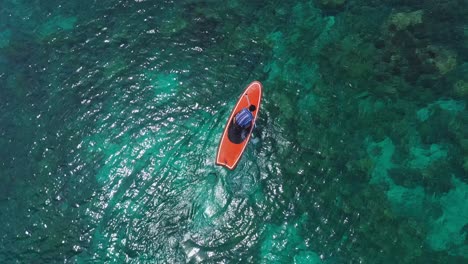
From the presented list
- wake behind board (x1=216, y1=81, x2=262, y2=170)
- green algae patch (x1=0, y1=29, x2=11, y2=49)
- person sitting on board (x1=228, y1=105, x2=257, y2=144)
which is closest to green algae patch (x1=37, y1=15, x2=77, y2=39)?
green algae patch (x1=0, y1=29, x2=11, y2=49)

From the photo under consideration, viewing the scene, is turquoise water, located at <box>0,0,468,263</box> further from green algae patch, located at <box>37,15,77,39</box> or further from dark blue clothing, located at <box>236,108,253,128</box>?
dark blue clothing, located at <box>236,108,253,128</box>

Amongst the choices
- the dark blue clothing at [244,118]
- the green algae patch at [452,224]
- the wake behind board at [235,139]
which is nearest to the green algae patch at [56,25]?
the wake behind board at [235,139]

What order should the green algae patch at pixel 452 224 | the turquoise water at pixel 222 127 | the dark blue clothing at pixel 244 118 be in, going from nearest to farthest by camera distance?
the green algae patch at pixel 452 224 → the turquoise water at pixel 222 127 → the dark blue clothing at pixel 244 118

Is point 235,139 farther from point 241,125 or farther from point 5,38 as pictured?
point 5,38

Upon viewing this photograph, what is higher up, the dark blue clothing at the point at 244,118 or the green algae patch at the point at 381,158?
the dark blue clothing at the point at 244,118

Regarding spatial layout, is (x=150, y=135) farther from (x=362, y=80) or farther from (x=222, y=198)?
(x=362, y=80)

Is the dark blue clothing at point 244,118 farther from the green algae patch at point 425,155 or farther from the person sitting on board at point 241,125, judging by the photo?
Answer: the green algae patch at point 425,155
